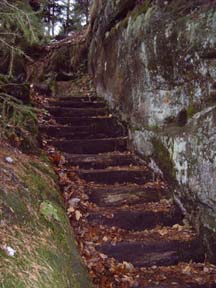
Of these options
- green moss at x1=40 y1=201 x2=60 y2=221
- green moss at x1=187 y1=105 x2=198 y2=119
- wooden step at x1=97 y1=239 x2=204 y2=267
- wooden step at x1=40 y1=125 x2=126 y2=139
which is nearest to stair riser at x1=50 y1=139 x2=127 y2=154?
wooden step at x1=40 y1=125 x2=126 y2=139

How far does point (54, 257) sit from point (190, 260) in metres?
2.02

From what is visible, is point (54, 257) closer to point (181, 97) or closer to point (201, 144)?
point (201, 144)

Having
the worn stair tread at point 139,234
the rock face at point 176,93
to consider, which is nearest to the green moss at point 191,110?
the rock face at point 176,93

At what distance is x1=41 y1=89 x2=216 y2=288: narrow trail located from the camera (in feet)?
12.6

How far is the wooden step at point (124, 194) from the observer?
486cm

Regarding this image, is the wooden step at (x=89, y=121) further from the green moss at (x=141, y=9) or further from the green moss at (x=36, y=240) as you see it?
the green moss at (x=36, y=240)

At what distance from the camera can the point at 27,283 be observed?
2.21 meters

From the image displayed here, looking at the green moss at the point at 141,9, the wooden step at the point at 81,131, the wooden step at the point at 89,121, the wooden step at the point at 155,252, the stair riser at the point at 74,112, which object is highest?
the green moss at the point at 141,9

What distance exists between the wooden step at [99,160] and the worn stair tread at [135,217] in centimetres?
112

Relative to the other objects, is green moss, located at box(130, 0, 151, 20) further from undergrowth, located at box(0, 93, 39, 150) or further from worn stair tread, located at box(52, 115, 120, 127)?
undergrowth, located at box(0, 93, 39, 150)

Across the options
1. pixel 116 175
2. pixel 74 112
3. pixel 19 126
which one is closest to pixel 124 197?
pixel 116 175

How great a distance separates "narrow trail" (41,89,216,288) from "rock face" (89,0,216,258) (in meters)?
0.27

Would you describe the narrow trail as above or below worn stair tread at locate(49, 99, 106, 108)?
below

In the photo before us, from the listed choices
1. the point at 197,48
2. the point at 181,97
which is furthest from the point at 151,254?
the point at 197,48
